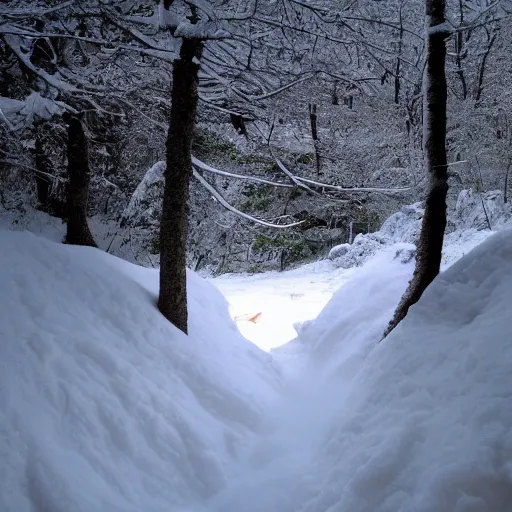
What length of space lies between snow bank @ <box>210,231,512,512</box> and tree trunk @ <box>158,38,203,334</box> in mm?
2125

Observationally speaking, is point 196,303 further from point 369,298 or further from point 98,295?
point 369,298

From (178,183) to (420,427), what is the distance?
4.16m

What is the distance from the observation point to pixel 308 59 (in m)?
6.07

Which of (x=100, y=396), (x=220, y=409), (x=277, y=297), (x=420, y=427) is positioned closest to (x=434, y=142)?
(x=420, y=427)

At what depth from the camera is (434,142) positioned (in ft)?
18.2

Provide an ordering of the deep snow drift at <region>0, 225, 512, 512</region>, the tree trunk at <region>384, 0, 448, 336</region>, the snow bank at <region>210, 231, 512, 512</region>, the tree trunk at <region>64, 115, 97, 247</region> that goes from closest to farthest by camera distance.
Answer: the snow bank at <region>210, 231, 512, 512</region>, the deep snow drift at <region>0, 225, 512, 512</region>, the tree trunk at <region>384, 0, 448, 336</region>, the tree trunk at <region>64, 115, 97, 247</region>

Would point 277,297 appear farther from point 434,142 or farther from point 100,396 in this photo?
point 100,396

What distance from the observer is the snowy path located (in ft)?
36.0

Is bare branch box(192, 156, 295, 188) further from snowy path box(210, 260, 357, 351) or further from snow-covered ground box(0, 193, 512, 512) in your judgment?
snowy path box(210, 260, 357, 351)

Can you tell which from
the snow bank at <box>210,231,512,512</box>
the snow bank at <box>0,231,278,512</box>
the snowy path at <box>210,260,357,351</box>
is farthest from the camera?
the snowy path at <box>210,260,357,351</box>

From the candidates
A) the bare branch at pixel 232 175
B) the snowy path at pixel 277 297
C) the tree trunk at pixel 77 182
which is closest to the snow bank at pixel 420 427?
the bare branch at pixel 232 175

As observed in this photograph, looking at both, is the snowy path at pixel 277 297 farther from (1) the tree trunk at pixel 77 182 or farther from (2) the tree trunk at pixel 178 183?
(1) the tree trunk at pixel 77 182

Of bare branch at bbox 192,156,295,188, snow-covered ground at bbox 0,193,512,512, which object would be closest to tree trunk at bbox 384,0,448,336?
snow-covered ground at bbox 0,193,512,512

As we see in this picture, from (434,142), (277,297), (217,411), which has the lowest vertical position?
(277,297)
